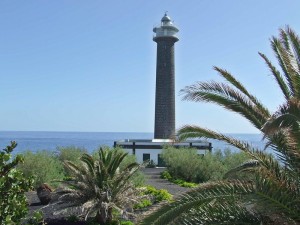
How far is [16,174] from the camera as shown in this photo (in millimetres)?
4773

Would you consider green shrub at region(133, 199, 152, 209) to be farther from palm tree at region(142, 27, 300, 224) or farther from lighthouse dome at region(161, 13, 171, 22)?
lighthouse dome at region(161, 13, 171, 22)

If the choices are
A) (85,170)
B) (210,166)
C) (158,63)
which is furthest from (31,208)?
(158,63)

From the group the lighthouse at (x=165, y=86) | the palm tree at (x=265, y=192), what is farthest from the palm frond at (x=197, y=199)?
the lighthouse at (x=165, y=86)

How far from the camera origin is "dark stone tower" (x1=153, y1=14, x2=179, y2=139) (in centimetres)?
3759

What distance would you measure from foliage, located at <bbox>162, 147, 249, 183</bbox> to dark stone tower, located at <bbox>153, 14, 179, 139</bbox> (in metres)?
13.5

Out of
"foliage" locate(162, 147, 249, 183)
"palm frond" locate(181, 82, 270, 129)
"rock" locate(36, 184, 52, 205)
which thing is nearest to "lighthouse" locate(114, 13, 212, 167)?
"foliage" locate(162, 147, 249, 183)

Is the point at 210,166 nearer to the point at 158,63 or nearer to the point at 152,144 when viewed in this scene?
the point at 152,144

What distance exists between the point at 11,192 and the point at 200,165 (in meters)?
18.0

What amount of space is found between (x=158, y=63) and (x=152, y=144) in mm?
9025

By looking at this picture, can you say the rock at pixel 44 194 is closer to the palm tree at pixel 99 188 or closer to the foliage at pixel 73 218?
the foliage at pixel 73 218

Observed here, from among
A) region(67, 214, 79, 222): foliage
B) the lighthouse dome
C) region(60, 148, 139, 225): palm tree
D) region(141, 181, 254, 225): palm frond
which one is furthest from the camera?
the lighthouse dome

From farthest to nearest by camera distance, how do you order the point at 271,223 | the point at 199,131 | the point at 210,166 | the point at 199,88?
the point at 210,166 < the point at 199,131 < the point at 199,88 < the point at 271,223

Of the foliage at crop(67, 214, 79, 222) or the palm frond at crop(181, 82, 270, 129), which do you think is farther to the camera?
the foliage at crop(67, 214, 79, 222)

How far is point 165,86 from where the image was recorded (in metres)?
37.6
